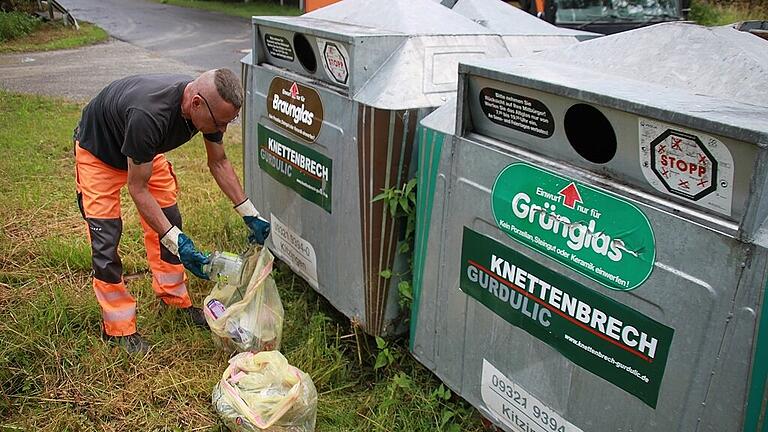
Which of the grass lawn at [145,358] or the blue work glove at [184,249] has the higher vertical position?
the blue work glove at [184,249]

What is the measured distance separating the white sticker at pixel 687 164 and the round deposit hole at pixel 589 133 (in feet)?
0.55

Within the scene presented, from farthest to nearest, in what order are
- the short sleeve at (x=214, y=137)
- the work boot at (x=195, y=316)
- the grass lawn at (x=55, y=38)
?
the grass lawn at (x=55, y=38) < the work boot at (x=195, y=316) < the short sleeve at (x=214, y=137)

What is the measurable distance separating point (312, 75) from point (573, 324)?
1.54 meters

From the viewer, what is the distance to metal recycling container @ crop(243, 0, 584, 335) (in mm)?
2354

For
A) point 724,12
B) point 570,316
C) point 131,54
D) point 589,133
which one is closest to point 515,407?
point 570,316

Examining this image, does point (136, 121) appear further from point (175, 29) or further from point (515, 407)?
point (175, 29)

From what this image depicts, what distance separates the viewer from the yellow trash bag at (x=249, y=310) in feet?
8.98

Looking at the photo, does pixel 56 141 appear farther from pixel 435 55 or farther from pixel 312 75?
pixel 435 55

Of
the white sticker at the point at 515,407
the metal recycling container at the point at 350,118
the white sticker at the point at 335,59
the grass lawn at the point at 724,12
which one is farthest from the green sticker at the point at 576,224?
the grass lawn at the point at 724,12

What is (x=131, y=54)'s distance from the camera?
12.0 m

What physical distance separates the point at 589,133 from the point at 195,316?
2177mm

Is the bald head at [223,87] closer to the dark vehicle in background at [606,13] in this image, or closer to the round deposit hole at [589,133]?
the round deposit hole at [589,133]

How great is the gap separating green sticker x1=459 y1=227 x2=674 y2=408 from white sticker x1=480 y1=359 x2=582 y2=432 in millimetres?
207

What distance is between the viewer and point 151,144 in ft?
8.41
